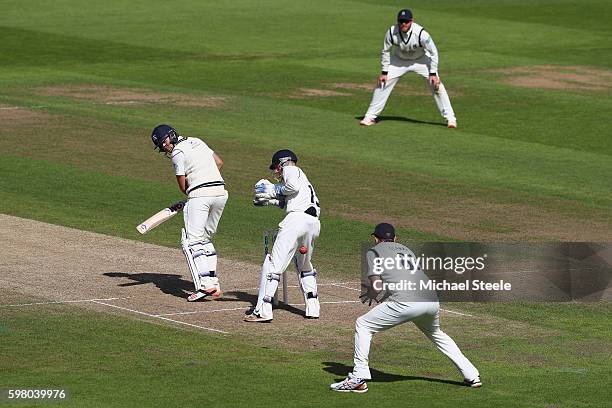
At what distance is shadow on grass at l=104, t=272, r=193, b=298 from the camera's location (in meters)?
19.9

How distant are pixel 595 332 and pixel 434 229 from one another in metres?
5.89

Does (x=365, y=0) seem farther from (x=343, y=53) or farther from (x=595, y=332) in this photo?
(x=595, y=332)

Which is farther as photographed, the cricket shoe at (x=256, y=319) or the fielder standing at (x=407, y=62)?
the fielder standing at (x=407, y=62)

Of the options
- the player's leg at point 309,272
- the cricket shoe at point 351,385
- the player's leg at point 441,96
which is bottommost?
the cricket shoe at point 351,385

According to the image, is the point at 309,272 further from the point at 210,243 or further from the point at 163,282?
the point at 163,282

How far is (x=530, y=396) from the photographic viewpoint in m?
15.1

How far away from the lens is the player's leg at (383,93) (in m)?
32.0

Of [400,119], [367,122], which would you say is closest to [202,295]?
[367,122]

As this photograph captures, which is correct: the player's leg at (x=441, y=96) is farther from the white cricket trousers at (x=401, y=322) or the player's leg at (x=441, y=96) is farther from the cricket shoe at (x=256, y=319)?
the white cricket trousers at (x=401, y=322)

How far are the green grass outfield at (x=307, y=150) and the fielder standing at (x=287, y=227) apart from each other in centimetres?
115

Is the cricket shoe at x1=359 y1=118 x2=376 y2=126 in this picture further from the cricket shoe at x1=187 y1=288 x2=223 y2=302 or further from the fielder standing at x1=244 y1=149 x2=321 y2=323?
the fielder standing at x1=244 y1=149 x2=321 y2=323

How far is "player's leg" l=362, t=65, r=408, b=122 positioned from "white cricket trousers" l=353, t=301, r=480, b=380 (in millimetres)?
16839

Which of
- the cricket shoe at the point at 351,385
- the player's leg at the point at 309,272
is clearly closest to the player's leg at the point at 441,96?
the player's leg at the point at 309,272

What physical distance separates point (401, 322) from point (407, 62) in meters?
17.1
